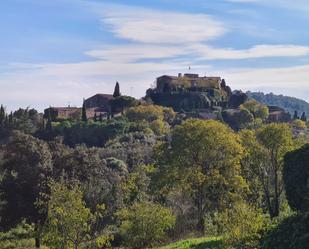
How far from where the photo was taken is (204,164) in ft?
102

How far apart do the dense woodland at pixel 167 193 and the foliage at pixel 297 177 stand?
4cm

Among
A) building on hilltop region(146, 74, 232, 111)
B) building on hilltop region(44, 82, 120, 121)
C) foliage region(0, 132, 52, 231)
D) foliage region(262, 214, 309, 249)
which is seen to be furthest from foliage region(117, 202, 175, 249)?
building on hilltop region(146, 74, 232, 111)

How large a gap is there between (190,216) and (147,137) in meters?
35.6

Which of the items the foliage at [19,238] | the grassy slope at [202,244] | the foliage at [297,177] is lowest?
the foliage at [19,238]

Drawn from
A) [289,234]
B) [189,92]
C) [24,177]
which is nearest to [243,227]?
[289,234]

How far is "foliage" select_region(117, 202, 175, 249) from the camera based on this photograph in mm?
24250

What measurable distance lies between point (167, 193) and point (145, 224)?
760 cm

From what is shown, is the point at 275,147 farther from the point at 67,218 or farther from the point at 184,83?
the point at 184,83

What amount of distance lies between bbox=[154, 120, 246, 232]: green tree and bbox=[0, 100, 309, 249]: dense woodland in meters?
0.06

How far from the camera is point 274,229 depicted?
1814 centimetres

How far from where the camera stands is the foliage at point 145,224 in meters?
24.2

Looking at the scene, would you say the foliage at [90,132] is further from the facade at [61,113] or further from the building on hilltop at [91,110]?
the facade at [61,113]

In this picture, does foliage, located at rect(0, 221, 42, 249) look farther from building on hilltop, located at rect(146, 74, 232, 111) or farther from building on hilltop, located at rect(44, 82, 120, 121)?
building on hilltop, located at rect(146, 74, 232, 111)

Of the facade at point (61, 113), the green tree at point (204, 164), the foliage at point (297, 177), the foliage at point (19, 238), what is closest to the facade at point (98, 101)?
the facade at point (61, 113)
